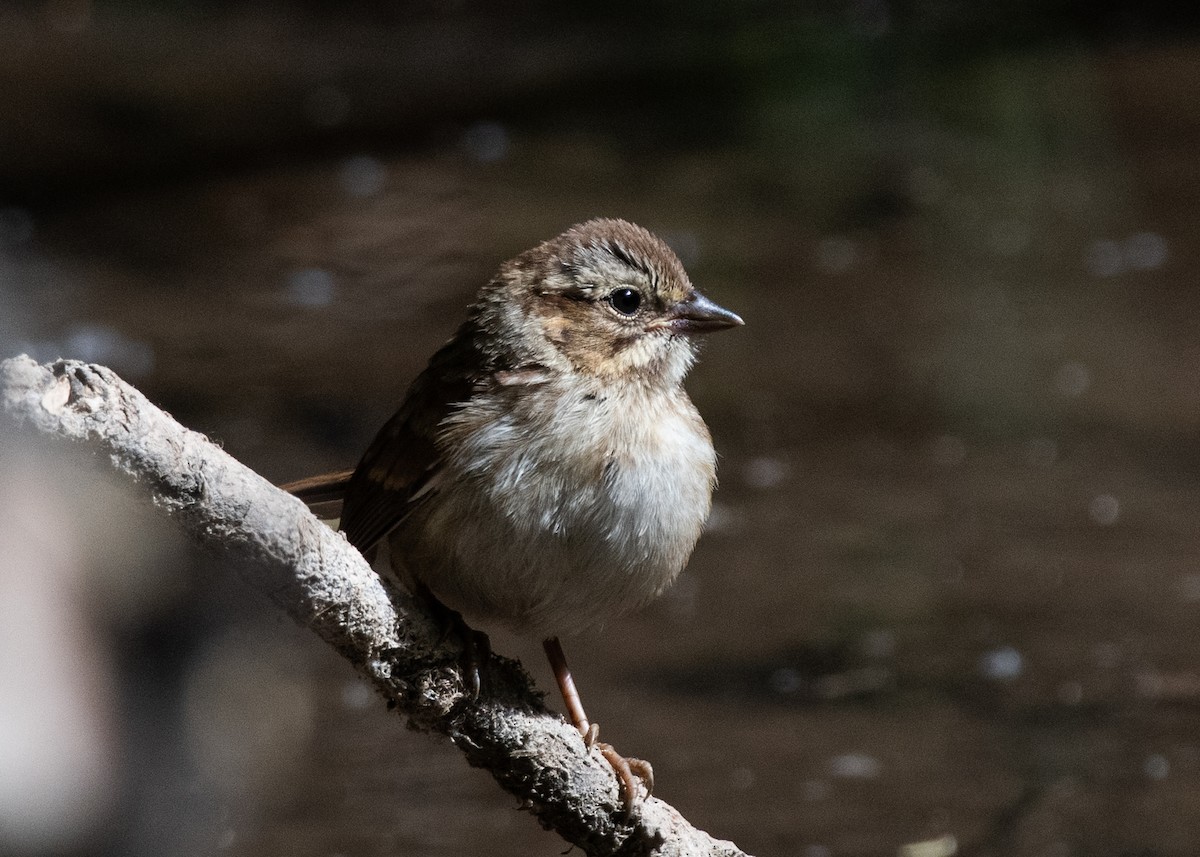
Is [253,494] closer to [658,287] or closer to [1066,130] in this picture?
[658,287]

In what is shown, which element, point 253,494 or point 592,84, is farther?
point 592,84

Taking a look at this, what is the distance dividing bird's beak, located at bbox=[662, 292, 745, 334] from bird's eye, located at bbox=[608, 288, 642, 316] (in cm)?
7

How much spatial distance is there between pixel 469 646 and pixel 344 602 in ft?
1.31

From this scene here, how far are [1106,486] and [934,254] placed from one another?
Answer: 9.51 ft

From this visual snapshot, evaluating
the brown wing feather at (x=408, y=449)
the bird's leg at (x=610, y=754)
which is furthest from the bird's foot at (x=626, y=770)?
the brown wing feather at (x=408, y=449)

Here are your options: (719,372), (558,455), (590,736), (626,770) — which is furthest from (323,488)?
(719,372)

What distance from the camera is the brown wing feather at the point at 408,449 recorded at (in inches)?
142

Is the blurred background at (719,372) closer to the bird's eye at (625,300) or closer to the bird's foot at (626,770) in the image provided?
the bird's foot at (626,770)

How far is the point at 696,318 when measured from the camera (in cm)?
387

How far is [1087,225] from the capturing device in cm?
1040

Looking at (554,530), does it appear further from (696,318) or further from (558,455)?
(696,318)

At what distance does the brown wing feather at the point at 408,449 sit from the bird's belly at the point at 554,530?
7 centimetres

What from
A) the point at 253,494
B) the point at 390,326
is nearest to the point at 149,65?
the point at 390,326

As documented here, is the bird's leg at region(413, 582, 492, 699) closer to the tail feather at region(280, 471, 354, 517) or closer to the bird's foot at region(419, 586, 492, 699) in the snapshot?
the bird's foot at region(419, 586, 492, 699)
